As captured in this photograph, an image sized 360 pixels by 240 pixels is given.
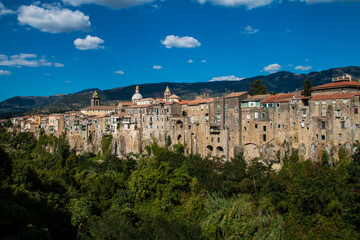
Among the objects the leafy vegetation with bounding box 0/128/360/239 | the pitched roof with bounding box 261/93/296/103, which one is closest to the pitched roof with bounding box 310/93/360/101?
the pitched roof with bounding box 261/93/296/103

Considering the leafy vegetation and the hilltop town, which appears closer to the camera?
the leafy vegetation

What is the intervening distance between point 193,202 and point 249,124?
1813cm

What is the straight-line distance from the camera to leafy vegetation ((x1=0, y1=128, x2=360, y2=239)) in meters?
24.4

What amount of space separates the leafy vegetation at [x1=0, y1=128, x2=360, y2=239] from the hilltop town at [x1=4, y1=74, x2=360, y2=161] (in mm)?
2667

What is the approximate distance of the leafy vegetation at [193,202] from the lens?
24.4 metres

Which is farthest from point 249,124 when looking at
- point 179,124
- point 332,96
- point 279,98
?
point 179,124

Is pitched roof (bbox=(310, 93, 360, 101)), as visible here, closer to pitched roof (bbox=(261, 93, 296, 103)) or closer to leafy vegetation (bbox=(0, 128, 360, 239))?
pitched roof (bbox=(261, 93, 296, 103))

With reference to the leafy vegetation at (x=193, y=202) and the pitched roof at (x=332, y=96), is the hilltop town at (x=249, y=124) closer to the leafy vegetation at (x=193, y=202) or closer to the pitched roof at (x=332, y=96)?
the pitched roof at (x=332, y=96)

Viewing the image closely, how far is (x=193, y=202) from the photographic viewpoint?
34656 millimetres

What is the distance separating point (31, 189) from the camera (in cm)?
3123

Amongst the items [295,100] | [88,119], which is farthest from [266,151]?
[88,119]

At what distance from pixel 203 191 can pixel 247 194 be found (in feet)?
17.6

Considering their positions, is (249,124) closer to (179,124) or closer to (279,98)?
(279,98)

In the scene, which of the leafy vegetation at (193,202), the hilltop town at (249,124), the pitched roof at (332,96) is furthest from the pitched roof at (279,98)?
the leafy vegetation at (193,202)
